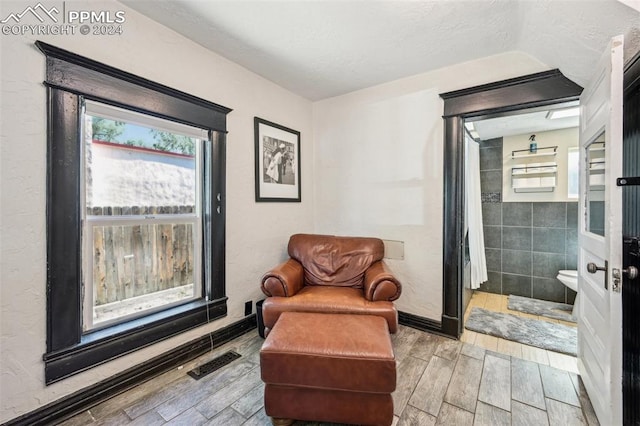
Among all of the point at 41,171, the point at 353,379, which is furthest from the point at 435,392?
the point at 41,171

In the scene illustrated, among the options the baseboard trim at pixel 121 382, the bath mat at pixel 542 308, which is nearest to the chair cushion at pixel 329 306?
the baseboard trim at pixel 121 382

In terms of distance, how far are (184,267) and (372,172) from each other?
205 centimetres

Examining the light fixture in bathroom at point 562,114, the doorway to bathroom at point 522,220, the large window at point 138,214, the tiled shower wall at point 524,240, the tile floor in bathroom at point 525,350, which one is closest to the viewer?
the large window at point 138,214

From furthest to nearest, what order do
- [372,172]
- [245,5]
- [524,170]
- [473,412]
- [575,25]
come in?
[524,170]
[372,172]
[245,5]
[473,412]
[575,25]

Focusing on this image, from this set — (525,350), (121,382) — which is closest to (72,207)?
(121,382)

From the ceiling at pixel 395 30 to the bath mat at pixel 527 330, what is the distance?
6.91ft

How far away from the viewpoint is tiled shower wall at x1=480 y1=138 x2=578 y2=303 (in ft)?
11.1

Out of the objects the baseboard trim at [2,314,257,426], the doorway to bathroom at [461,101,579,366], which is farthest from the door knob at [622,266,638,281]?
the baseboard trim at [2,314,257,426]

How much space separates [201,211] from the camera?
88.0 inches

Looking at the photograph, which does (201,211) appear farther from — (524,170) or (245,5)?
(524,170)

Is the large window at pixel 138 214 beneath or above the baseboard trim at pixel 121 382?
above

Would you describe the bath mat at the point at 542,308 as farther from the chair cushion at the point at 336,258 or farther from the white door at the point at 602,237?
the chair cushion at the point at 336,258

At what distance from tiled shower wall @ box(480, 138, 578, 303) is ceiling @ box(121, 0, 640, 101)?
213cm

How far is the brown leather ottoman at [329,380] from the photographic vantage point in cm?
131
